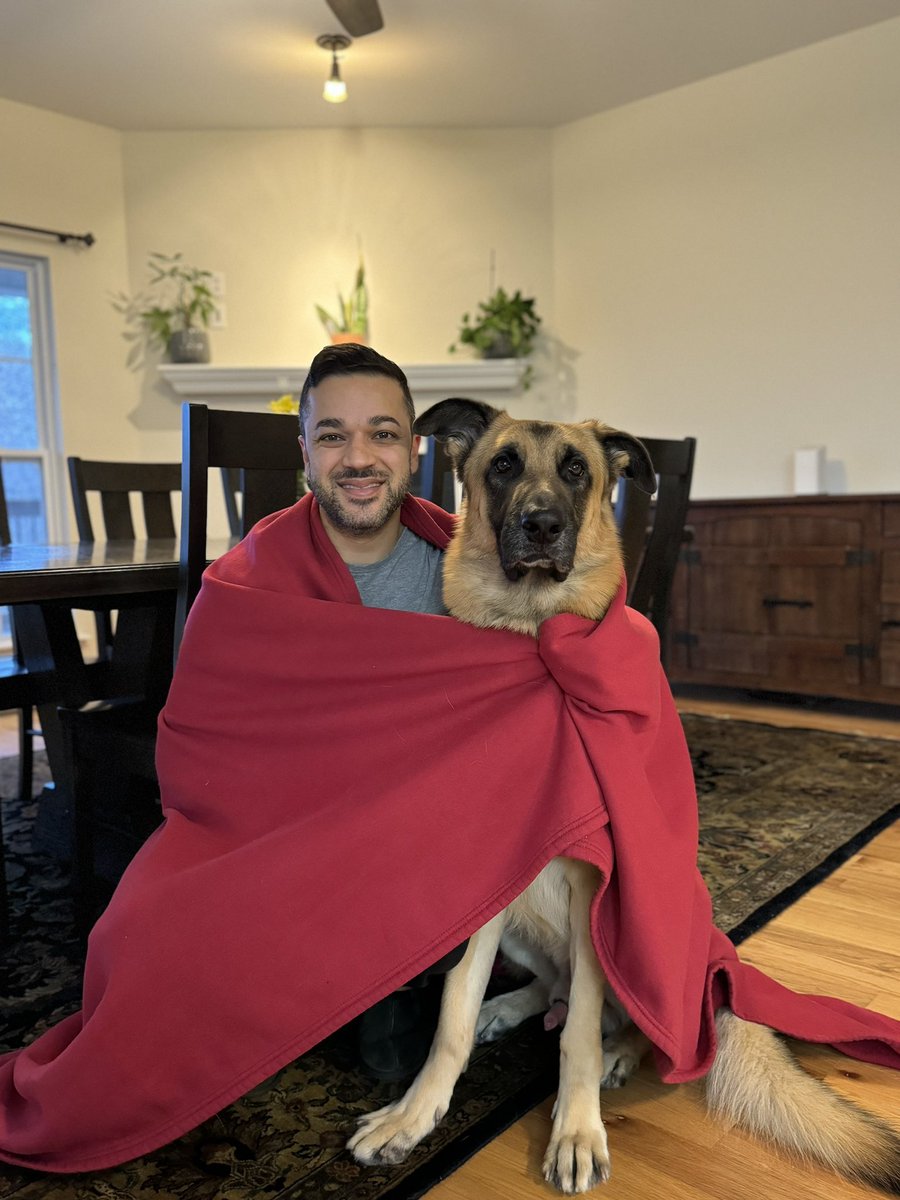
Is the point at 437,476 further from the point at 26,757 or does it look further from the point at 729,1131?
the point at 729,1131

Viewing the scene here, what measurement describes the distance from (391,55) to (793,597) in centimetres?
298

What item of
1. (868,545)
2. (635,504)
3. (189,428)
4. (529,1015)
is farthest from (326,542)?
(868,545)

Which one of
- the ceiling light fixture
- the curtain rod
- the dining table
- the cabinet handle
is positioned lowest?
the cabinet handle

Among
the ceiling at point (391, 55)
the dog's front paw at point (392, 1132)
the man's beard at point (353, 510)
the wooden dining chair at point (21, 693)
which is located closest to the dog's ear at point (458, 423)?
the man's beard at point (353, 510)

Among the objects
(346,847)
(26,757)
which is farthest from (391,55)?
(346,847)

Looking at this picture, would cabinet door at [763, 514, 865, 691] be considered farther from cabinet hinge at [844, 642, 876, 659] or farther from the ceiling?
the ceiling

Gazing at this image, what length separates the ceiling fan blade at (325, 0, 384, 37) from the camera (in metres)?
3.23

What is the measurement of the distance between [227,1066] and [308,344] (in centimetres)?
460

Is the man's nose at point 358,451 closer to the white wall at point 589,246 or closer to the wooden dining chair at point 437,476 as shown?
the wooden dining chair at point 437,476

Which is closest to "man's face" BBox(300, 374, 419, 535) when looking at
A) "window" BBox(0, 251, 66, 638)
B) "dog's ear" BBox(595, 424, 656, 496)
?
"dog's ear" BBox(595, 424, 656, 496)

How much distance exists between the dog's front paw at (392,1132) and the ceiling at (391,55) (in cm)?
397

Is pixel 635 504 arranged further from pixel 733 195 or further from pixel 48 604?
pixel 733 195

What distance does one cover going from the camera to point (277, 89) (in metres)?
4.65

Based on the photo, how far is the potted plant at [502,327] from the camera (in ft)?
16.5
